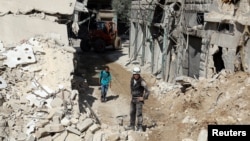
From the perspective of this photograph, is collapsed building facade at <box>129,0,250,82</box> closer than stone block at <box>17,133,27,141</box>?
No

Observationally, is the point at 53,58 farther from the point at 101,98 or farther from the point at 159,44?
the point at 159,44

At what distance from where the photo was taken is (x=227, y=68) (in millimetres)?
11289

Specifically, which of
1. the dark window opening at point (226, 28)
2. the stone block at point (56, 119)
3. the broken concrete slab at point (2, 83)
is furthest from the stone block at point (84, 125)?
the dark window opening at point (226, 28)

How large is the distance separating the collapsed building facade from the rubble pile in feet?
12.8

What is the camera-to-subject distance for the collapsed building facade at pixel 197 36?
1075 cm

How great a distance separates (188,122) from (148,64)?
1091cm

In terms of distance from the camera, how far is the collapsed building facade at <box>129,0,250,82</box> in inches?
423

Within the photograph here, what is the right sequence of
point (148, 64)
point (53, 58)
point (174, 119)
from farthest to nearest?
point (148, 64) → point (53, 58) → point (174, 119)

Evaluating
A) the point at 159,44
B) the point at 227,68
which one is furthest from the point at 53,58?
the point at 159,44

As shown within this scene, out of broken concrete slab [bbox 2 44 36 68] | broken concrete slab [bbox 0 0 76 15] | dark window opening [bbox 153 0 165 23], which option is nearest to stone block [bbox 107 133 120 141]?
broken concrete slab [bbox 2 44 36 68]

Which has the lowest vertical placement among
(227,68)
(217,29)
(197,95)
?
(197,95)

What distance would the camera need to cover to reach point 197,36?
1307 centimetres

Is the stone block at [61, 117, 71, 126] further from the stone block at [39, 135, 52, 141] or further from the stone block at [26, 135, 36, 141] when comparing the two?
the stone block at [26, 135, 36, 141]

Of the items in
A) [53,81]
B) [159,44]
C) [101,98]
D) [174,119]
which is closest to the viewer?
[174,119]
